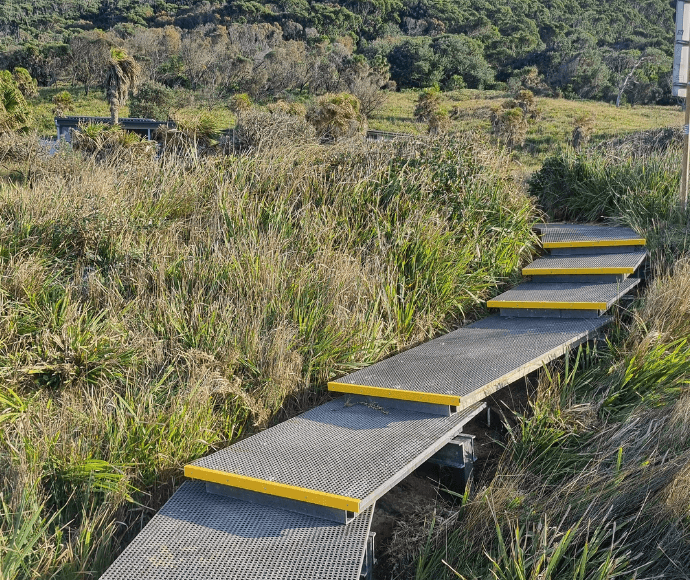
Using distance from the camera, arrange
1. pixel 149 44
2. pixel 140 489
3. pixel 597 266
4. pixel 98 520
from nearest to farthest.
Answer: pixel 98 520, pixel 140 489, pixel 597 266, pixel 149 44

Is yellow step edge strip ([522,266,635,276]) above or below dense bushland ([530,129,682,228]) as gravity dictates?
below

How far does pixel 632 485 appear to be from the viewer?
9.30 ft

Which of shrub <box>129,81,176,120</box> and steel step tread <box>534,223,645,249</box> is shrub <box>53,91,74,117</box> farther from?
steel step tread <box>534,223,645,249</box>

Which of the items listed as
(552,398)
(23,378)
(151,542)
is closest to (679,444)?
(552,398)

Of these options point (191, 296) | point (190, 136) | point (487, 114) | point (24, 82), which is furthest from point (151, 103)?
point (191, 296)

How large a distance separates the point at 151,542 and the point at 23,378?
1.33 m

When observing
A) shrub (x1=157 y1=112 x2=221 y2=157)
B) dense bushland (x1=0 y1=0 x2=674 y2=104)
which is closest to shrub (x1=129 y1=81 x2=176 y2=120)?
dense bushland (x1=0 y1=0 x2=674 y2=104)

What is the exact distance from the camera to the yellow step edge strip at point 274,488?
2545 mm

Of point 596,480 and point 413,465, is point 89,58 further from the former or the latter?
point 596,480

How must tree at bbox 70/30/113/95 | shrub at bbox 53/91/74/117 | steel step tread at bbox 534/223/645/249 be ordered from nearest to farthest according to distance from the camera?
steel step tread at bbox 534/223/645/249 < shrub at bbox 53/91/74/117 < tree at bbox 70/30/113/95

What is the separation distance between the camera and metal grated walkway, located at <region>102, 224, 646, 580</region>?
95.2 inches

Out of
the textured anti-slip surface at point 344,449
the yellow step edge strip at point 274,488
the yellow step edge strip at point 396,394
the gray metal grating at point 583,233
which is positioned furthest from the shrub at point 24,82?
the yellow step edge strip at point 274,488

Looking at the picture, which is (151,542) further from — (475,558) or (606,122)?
(606,122)

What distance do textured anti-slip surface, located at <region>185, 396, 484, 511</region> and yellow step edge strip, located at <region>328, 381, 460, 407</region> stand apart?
0.29ft
